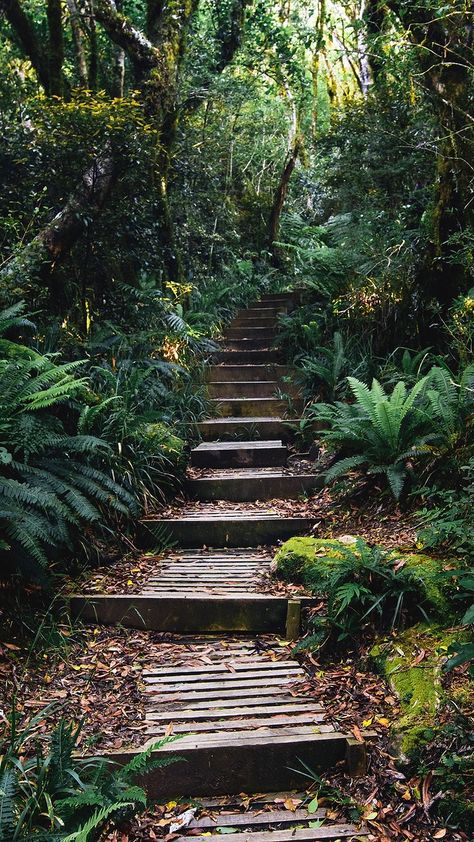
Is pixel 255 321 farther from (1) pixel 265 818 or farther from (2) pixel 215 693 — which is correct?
(1) pixel 265 818

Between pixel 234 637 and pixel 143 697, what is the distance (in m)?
0.82

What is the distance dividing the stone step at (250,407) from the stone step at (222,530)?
2.46m

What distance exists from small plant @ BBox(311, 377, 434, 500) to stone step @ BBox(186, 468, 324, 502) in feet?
2.79

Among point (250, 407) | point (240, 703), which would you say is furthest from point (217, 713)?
point (250, 407)

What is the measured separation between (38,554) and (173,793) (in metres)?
1.34

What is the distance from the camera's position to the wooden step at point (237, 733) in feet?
8.03

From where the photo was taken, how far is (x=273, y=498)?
17.7 ft

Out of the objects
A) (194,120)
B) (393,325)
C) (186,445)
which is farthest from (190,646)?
(194,120)

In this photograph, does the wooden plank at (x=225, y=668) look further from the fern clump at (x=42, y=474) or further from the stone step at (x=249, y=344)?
the stone step at (x=249, y=344)

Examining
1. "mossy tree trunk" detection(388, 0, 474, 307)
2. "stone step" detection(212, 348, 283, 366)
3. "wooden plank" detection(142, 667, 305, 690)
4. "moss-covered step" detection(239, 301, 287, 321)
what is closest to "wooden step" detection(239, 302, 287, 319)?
"moss-covered step" detection(239, 301, 287, 321)

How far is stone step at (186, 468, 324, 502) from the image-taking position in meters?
5.37

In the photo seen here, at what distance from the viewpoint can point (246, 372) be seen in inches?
311

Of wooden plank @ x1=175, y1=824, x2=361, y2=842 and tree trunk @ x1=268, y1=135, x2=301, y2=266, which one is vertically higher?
tree trunk @ x1=268, y1=135, x2=301, y2=266

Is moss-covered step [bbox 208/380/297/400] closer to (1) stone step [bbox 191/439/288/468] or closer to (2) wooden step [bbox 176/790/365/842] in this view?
(1) stone step [bbox 191/439/288/468]
